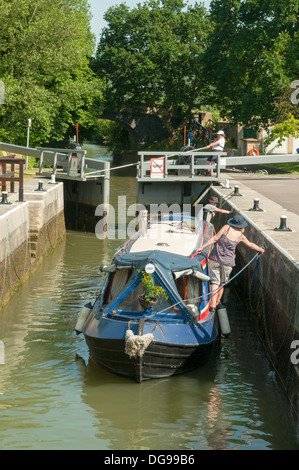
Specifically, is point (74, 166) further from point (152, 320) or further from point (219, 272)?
point (152, 320)

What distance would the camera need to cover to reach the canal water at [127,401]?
1035 cm

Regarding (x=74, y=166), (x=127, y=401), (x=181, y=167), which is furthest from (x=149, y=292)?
(x=74, y=166)

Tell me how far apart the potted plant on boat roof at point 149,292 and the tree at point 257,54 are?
3123 centimetres

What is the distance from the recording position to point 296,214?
1992cm

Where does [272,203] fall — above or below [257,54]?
below

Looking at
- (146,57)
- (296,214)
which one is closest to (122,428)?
(296,214)

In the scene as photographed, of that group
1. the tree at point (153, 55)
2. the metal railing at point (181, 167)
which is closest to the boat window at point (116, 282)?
the metal railing at point (181, 167)

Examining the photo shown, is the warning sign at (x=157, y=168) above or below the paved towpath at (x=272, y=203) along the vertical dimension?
above

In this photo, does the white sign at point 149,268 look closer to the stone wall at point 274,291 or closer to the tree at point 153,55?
the stone wall at point 274,291

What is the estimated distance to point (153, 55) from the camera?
6078cm

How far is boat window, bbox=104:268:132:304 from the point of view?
13414mm

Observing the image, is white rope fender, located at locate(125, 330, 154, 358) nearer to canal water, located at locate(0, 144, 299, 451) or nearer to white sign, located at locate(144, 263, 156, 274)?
canal water, located at locate(0, 144, 299, 451)

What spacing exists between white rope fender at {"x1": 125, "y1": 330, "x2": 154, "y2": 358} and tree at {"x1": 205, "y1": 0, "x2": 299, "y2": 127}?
1270 inches

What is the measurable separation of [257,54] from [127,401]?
125 ft
